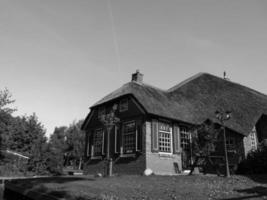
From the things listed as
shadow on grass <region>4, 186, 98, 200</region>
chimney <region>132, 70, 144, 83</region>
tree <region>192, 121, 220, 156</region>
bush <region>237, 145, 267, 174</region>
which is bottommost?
shadow on grass <region>4, 186, 98, 200</region>

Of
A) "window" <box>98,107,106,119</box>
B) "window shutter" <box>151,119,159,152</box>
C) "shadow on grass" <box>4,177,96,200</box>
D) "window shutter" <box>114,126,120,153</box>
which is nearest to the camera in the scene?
"shadow on grass" <box>4,177,96,200</box>

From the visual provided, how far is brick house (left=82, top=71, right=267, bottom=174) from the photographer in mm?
20094

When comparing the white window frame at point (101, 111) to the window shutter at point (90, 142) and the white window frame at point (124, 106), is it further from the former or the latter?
the white window frame at point (124, 106)

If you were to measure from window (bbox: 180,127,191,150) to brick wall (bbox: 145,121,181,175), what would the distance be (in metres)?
1.84

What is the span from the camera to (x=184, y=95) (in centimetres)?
2786

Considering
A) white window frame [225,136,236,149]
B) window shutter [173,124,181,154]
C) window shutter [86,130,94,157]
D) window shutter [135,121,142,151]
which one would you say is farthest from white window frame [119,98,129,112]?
white window frame [225,136,236,149]

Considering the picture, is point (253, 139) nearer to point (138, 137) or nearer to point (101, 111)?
point (138, 137)

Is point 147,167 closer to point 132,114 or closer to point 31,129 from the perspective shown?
point 132,114

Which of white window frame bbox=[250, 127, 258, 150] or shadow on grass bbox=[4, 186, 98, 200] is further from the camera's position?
white window frame bbox=[250, 127, 258, 150]

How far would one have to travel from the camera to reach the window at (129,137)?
68.3ft

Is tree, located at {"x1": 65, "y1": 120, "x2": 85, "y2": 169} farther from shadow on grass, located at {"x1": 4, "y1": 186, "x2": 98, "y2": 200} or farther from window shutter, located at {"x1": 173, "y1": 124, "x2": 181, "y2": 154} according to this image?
shadow on grass, located at {"x1": 4, "y1": 186, "x2": 98, "y2": 200}

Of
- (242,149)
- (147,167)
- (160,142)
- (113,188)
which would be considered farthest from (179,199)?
(242,149)

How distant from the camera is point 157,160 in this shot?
19.8m

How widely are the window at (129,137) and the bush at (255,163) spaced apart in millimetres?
8624
